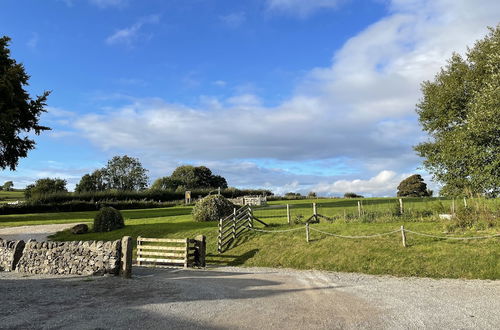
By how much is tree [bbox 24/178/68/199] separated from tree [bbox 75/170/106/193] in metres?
4.74

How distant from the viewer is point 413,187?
59.4m

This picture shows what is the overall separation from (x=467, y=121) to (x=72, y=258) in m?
25.2

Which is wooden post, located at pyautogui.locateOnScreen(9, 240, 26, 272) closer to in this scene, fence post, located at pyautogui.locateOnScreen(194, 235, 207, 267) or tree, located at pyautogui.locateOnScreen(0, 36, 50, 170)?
fence post, located at pyautogui.locateOnScreen(194, 235, 207, 267)

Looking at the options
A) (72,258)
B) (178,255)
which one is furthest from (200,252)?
(72,258)

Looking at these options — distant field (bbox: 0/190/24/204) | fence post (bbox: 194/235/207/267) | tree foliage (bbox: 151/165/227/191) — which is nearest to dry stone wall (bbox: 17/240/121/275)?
fence post (bbox: 194/235/207/267)

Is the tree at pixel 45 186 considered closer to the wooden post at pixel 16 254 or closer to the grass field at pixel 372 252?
the wooden post at pixel 16 254

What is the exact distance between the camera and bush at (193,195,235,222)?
28172 mm

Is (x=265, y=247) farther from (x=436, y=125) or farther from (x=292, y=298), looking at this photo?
(x=436, y=125)

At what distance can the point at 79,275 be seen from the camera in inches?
597

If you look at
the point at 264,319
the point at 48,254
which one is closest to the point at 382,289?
the point at 264,319

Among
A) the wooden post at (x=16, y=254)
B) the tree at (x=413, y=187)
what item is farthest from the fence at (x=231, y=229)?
the tree at (x=413, y=187)

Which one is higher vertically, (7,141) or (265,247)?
(7,141)

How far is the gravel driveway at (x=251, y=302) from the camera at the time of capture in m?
8.37

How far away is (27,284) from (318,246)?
486 inches
